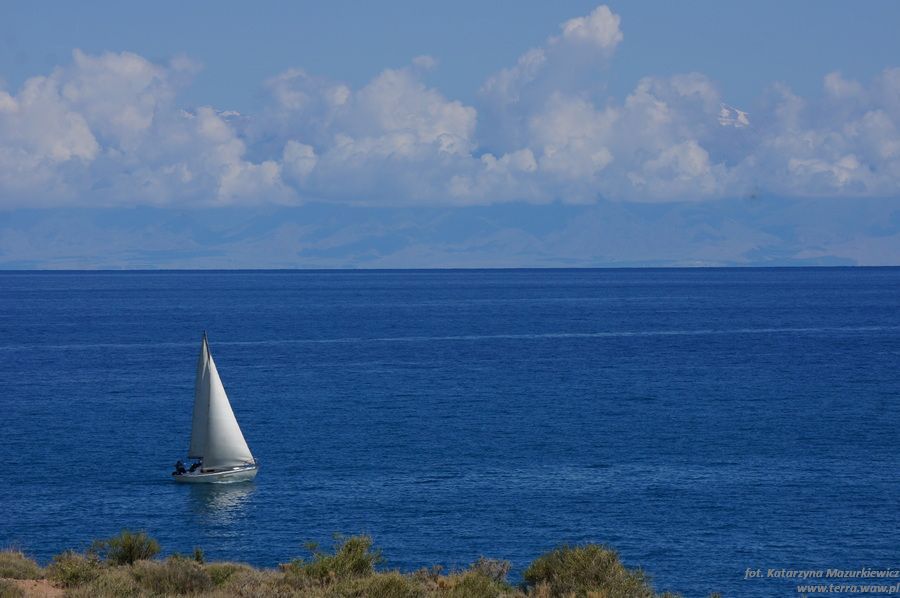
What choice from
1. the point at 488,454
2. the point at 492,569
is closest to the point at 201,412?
the point at 488,454

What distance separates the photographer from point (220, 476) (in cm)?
6122

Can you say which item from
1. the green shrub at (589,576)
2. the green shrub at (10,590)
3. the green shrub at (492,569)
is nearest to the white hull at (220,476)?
the green shrub at (492,569)

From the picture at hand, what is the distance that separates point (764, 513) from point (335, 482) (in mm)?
21419

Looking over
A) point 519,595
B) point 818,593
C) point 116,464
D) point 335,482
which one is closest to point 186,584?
point 519,595

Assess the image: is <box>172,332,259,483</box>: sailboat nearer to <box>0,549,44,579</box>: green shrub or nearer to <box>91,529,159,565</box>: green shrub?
<box>91,529,159,565</box>: green shrub

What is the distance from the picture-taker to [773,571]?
44156 mm

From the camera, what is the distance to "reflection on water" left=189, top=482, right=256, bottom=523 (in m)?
54.6

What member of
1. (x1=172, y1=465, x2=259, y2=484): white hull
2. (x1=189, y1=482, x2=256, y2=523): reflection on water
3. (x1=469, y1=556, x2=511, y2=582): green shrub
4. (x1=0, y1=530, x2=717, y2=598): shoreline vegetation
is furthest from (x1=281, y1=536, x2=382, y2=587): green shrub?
(x1=172, y1=465, x2=259, y2=484): white hull

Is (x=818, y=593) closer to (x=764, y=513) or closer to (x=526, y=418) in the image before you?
(x=764, y=513)

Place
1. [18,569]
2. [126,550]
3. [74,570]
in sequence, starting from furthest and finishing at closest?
[126,550] < [18,569] < [74,570]

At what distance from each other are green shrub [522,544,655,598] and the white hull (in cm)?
3272

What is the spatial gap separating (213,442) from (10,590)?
36.9 m

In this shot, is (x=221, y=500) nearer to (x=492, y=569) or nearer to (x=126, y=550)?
(x=126, y=550)

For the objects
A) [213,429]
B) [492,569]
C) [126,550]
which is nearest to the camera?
[492,569]
